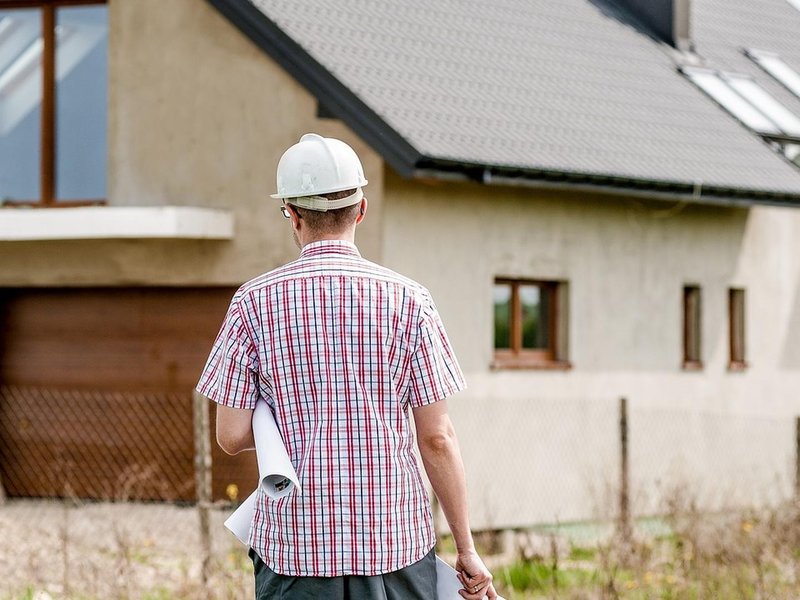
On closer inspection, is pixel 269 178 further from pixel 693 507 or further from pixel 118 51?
pixel 693 507

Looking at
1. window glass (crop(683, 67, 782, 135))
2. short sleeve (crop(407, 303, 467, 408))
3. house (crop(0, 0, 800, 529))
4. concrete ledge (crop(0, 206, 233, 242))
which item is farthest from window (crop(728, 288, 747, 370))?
short sleeve (crop(407, 303, 467, 408))

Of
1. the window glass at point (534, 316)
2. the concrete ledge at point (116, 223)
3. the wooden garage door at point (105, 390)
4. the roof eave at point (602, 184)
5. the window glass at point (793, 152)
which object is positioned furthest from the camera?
the window glass at point (793, 152)

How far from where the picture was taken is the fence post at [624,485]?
8.56m

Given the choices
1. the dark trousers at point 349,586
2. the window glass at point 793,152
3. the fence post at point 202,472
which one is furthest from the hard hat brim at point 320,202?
the window glass at point 793,152

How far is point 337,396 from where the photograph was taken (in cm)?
345

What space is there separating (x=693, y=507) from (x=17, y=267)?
23.2ft

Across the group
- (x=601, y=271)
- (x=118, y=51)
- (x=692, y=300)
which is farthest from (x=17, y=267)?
(x=692, y=300)

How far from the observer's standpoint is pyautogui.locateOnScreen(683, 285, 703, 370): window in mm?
14773

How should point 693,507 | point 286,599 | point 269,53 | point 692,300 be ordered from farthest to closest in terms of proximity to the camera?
point 692,300 < point 269,53 < point 693,507 < point 286,599

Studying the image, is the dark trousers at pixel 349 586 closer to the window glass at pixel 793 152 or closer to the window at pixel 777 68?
the window glass at pixel 793 152

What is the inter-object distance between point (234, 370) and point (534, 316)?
395 inches

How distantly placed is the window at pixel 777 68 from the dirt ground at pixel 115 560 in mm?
8575

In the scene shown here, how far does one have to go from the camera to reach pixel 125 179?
502 inches

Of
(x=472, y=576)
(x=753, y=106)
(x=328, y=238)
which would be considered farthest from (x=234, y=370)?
(x=753, y=106)
